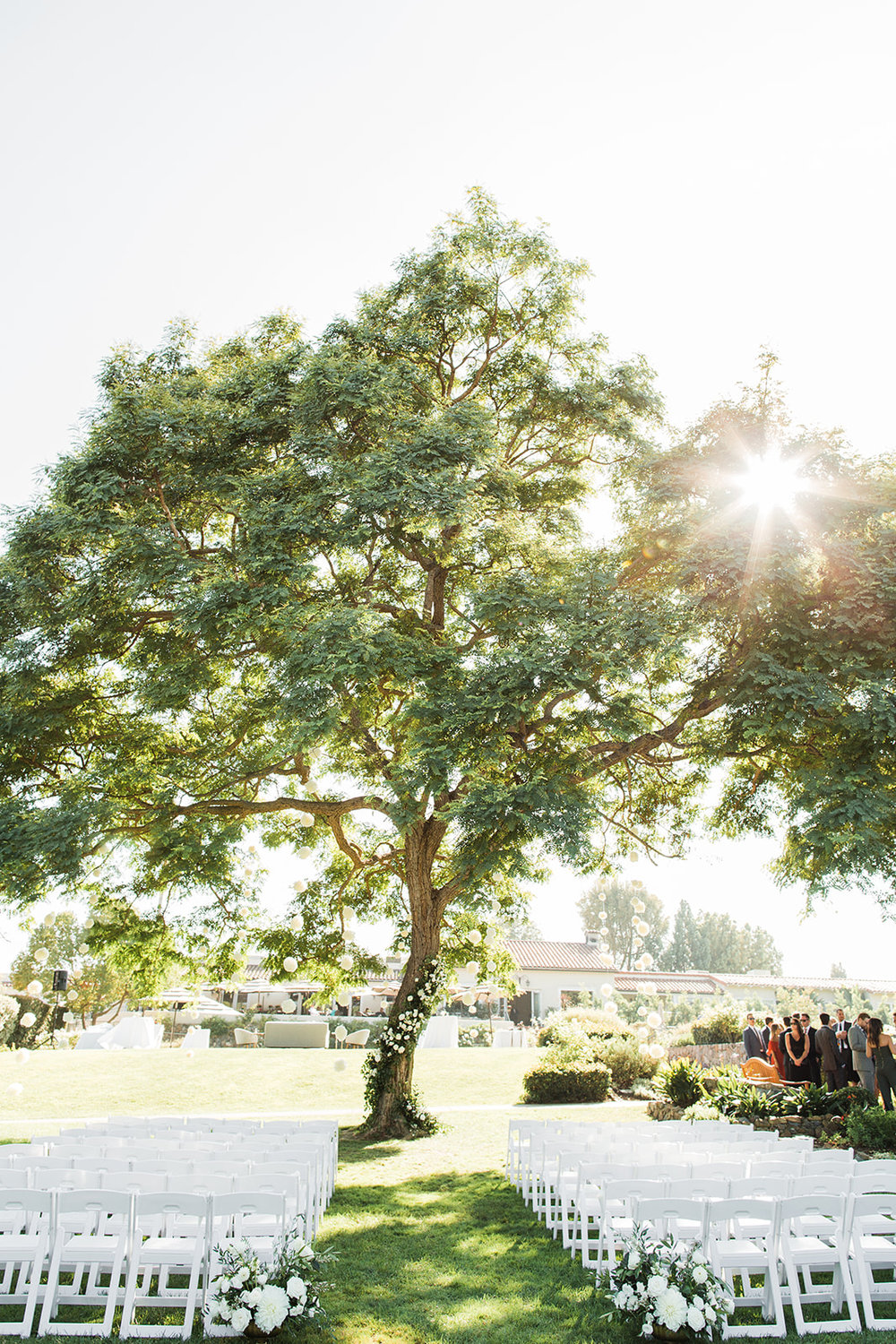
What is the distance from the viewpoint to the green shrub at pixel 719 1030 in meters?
23.7

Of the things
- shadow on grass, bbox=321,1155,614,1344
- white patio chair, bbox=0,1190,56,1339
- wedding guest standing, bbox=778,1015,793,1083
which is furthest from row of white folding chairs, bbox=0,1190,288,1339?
wedding guest standing, bbox=778,1015,793,1083

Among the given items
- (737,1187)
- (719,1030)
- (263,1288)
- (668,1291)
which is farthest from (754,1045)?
(263,1288)

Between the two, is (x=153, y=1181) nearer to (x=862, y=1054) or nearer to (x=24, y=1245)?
(x=24, y=1245)

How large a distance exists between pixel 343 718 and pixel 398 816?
1.67 meters

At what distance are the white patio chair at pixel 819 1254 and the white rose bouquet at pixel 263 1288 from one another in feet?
10.9

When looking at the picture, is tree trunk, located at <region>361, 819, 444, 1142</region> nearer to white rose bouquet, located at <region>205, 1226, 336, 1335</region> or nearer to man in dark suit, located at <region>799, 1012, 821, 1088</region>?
man in dark suit, located at <region>799, 1012, 821, 1088</region>

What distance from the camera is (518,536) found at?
13797 millimetres

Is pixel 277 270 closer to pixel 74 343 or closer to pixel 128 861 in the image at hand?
pixel 74 343

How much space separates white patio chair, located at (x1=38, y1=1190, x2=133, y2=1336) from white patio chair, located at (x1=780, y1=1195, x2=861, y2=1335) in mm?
4702

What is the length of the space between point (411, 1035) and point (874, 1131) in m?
7.20

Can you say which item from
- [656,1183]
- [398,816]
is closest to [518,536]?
[398,816]

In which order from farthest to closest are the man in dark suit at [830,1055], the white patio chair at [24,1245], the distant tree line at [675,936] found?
the distant tree line at [675,936] < the man in dark suit at [830,1055] < the white patio chair at [24,1245]

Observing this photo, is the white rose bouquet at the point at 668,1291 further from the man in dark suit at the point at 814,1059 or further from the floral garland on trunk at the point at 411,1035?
the man in dark suit at the point at 814,1059

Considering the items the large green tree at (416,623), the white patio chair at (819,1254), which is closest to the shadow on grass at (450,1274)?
the white patio chair at (819,1254)
